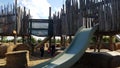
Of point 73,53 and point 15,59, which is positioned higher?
point 73,53

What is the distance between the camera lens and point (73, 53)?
1302cm

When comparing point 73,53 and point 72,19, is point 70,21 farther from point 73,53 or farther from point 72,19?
point 73,53

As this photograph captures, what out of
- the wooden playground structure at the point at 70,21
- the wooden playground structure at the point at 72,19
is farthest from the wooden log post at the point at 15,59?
the wooden playground structure at the point at 72,19

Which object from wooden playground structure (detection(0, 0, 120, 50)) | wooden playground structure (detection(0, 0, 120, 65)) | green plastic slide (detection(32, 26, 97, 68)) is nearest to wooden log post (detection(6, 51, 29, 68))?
wooden playground structure (detection(0, 0, 120, 65))

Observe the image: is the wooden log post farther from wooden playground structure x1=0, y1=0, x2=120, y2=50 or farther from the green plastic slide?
wooden playground structure x1=0, y1=0, x2=120, y2=50

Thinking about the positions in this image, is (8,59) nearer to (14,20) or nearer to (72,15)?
(72,15)

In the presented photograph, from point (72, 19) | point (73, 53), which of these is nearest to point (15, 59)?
point (73, 53)

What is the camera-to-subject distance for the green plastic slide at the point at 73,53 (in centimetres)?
1204

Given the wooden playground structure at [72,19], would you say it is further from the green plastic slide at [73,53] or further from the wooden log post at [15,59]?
the wooden log post at [15,59]

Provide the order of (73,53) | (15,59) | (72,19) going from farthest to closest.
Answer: (72,19) < (15,59) < (73,53)

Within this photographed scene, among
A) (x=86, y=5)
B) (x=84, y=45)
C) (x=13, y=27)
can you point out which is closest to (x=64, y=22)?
(x=86, y=5)

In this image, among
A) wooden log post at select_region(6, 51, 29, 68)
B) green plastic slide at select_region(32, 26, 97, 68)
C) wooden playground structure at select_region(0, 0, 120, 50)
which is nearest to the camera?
green plastic slide at select_region(32, 26, 97, 68)

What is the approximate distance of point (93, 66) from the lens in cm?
1346

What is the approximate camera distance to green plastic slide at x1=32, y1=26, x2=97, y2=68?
1204 cm
